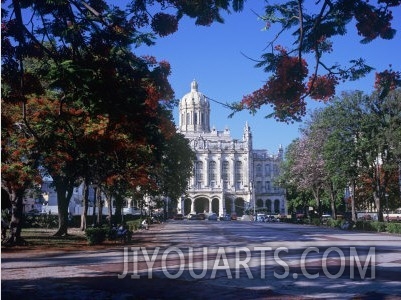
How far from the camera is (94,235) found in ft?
70.7

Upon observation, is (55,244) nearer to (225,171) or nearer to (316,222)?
(316,222)

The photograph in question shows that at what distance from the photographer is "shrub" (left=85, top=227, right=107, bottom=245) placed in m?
21.5

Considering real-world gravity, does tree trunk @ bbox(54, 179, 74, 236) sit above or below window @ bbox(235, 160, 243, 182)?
below

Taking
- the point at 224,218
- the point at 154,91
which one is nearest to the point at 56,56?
the point at 154,91

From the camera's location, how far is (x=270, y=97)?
23.4ft

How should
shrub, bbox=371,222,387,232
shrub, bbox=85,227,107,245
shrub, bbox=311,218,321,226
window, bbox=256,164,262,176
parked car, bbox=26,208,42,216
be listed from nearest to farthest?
1. shrub, bbox=85,227,107,245
2. shrub, bbox=371,222,387,232
3. parked car, bbox=26,208,42,216
4. shrub, bbox=311,218,321,226
5. window, bbox=256,164,262,176

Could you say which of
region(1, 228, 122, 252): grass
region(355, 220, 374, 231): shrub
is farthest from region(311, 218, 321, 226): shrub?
region(1, 228, 122, 252): grass

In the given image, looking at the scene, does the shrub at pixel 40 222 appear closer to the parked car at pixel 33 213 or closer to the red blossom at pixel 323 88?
the parked car at pixel 33 213

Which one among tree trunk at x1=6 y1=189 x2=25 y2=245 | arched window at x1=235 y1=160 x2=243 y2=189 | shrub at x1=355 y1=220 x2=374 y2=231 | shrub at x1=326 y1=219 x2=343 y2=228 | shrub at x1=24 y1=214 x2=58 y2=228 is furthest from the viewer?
arched window at x1=235 y1=160 x2=243 y2=189

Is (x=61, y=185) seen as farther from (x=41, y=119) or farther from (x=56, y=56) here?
(x=56, y=56)

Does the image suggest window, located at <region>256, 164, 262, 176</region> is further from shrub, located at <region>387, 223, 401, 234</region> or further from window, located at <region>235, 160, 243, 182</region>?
shrub, located at <region>387, 223, 401, 234</region>

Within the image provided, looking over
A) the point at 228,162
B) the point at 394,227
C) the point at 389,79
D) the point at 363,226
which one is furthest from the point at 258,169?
the point at 389,79

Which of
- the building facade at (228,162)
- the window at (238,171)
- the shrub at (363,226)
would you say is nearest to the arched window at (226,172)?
the building facade at (228,162)

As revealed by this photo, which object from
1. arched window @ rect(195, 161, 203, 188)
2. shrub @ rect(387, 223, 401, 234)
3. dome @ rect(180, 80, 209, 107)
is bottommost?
shrub @ rect(387, 223, 401, 234)
